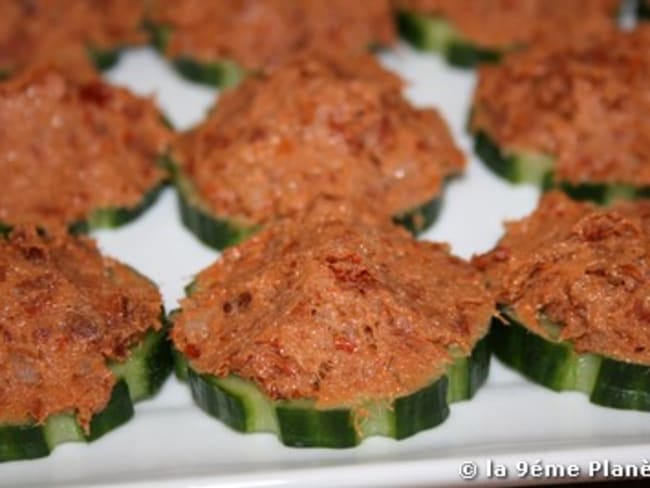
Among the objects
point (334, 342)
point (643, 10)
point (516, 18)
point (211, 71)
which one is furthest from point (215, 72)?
point (643, 10)

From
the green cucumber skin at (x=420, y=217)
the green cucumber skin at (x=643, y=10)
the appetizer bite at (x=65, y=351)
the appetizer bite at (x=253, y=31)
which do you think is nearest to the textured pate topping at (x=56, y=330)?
the appetizer bite at (x=65, y=351)

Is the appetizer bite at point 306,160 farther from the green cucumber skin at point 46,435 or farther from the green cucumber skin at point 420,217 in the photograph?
the green cucumber skin at point 46,435

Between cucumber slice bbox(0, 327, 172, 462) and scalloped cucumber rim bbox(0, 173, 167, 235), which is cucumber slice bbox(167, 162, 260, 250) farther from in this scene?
cucumber slice bbox(0, 327, 172, 462)

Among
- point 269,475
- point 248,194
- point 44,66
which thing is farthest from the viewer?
point 44,66

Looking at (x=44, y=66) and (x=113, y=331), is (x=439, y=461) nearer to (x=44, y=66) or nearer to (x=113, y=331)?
(x=113, y=331)

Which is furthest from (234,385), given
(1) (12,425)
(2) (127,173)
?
(2) (127,173)

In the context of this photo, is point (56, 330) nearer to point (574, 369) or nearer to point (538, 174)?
point (574, 369)

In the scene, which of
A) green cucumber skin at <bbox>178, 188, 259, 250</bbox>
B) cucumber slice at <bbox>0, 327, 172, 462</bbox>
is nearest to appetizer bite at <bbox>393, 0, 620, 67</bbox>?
green cucumber skin at <bbox>178, 188, 259, 250</bbox>
